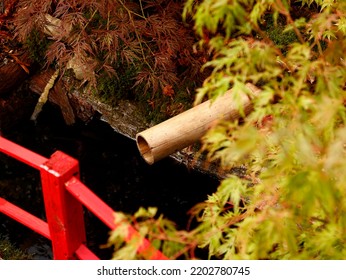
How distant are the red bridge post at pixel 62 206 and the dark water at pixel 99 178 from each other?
7.50 ft

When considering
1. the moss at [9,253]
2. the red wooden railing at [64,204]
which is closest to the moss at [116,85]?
the moss at [9,253]

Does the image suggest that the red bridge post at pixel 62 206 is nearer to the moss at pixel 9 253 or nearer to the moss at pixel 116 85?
the moss at pixel 9 253

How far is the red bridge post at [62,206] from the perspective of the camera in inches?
82.4

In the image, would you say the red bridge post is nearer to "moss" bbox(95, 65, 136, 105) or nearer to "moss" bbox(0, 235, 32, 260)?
"moss" bbox(0, 235, 32, 260)

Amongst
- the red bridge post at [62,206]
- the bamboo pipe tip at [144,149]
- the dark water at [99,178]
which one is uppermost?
the red bridge post at [62,206]

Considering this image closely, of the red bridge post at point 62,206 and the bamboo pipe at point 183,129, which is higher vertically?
the red bridge post at point 62,206

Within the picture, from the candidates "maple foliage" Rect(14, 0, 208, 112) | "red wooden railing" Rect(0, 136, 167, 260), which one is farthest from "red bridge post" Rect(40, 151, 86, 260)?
"maple foliage" Rect(14, 0, 208, 112)

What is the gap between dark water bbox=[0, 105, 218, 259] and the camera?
4.87 m

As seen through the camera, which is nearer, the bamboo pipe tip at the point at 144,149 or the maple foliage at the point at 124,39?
the bamboo pipe tip at the point at 144,149

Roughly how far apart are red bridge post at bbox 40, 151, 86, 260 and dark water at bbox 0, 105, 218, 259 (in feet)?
7.50

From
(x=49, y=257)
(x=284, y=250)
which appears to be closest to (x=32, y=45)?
(x=49, y=257)

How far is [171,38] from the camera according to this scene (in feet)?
15.8
